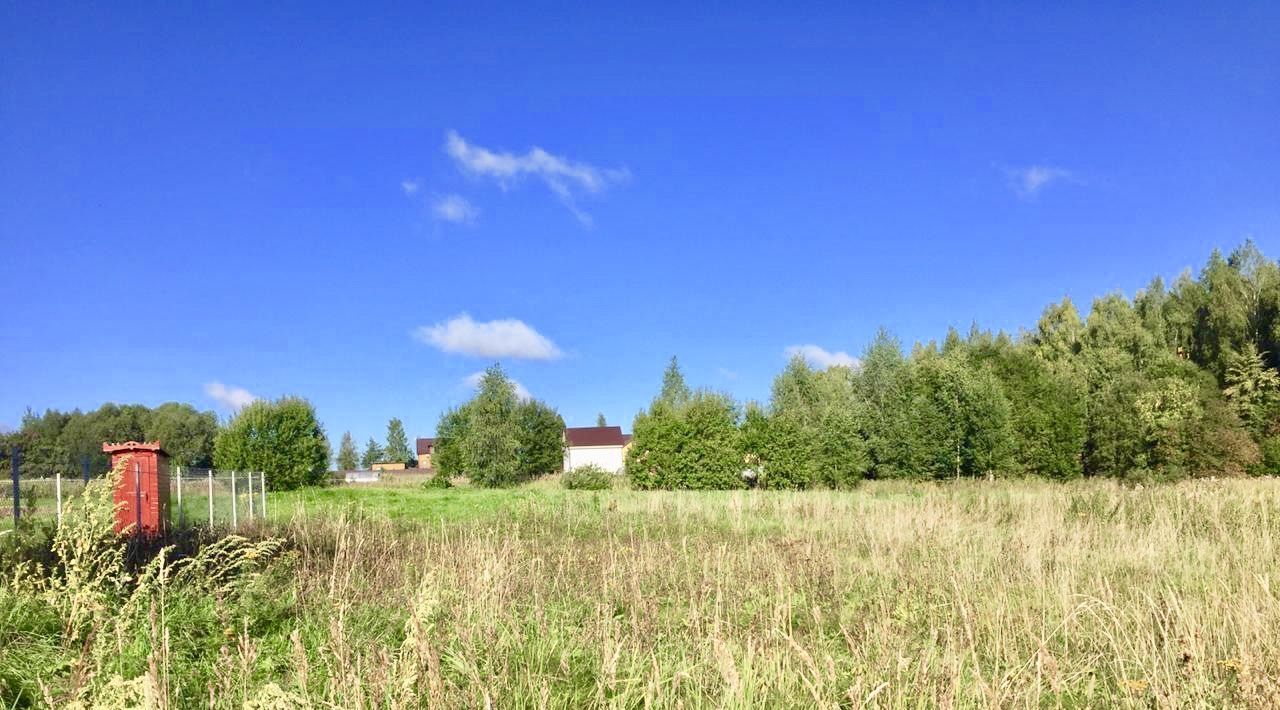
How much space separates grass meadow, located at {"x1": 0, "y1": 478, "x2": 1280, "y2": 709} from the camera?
2404 mm

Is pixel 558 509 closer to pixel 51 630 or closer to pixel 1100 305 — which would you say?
pixel 51 630

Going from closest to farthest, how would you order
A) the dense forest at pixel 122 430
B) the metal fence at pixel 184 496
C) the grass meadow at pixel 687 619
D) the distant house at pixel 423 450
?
1. the grass meadow at pixel 687 619
2. the metal fence at pixel 184 496
3. the dense forest at pixel 122 430
4. the distant house at pixel 423 450

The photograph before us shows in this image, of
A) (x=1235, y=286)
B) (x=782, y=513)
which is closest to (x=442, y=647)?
(x=782, y=513)

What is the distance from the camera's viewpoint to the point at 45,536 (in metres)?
6.68

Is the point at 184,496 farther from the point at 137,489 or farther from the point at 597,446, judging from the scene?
the point at 597,446

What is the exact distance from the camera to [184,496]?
39.5 ft

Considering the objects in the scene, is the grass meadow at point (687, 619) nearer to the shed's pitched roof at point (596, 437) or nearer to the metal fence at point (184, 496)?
the metal fence at point (184, 496)

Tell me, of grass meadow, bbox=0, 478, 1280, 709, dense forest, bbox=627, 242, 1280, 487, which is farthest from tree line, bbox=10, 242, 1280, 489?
grass meadow, bbox=0, 478, 1280, 709

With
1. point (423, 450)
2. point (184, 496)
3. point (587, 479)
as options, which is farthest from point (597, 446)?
point (184, 496)

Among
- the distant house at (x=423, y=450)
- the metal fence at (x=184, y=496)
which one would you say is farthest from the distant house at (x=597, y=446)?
the metal fence at (x=184, y=496)

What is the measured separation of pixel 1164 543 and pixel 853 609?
4.61 metres

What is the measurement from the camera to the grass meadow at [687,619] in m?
2.40

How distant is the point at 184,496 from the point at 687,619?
37.2 feet

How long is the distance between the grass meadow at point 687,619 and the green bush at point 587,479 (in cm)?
1489
